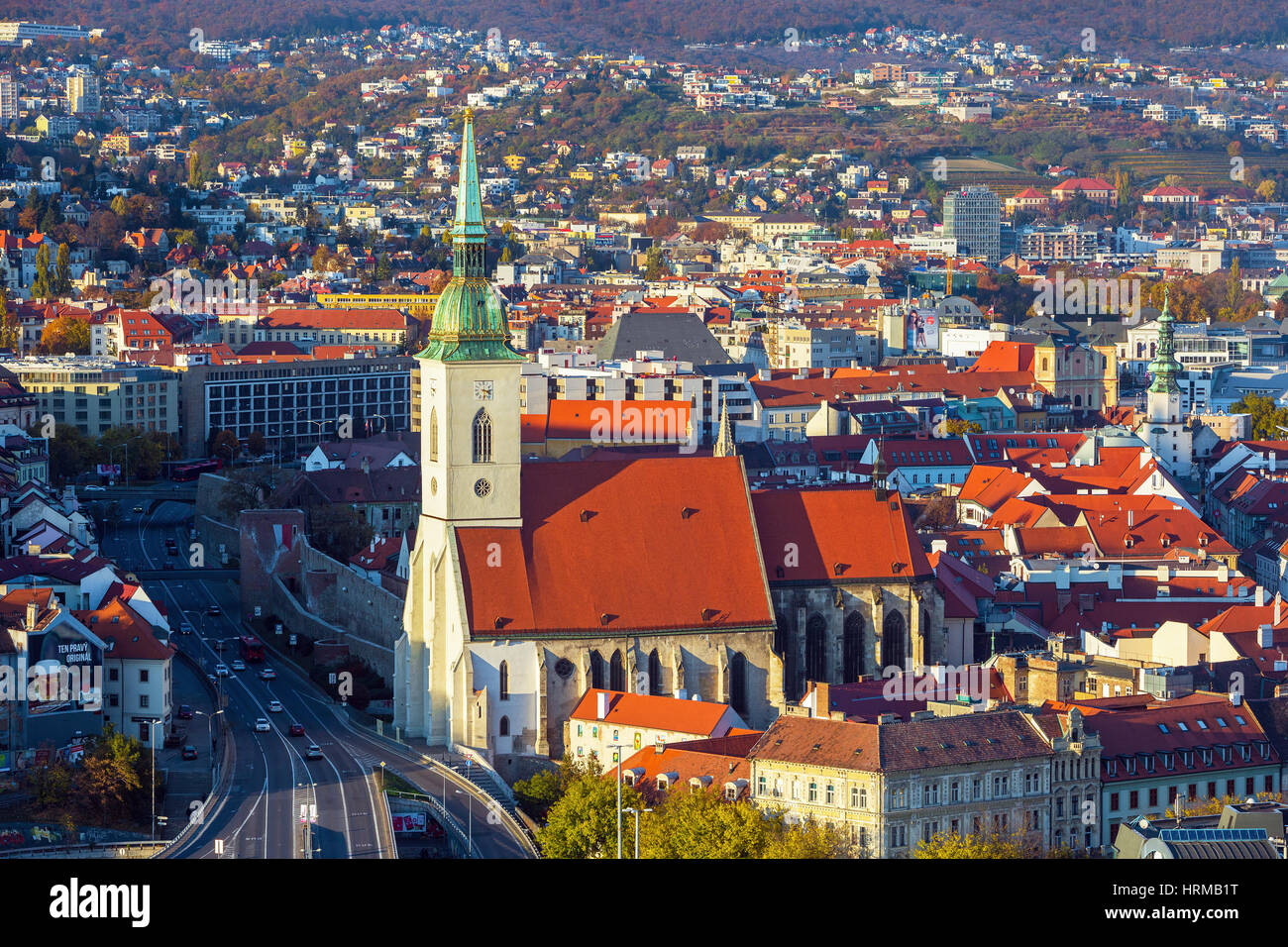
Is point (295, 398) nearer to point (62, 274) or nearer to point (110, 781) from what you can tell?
point (62, 274)

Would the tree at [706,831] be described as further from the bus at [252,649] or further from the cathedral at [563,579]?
the bus at [252,649]

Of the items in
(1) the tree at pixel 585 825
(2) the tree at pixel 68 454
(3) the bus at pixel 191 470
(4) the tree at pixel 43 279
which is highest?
(4) the tree at pixel 43 279

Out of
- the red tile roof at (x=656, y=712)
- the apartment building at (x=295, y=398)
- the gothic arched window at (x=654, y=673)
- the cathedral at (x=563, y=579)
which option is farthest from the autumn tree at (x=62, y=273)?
the red tile roof at (x=656, y=712)

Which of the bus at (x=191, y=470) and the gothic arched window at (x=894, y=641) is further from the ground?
the gothic arched window at (x=894, y=641)

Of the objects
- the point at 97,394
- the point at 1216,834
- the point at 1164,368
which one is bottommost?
the point at 97,394

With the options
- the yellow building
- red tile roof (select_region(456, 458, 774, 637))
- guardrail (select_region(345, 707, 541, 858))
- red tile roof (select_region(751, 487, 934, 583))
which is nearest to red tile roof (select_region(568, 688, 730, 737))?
red tile roof (select_region(456, 458, 774, 637))

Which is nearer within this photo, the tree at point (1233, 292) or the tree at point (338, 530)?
the tree at point (338, 530)

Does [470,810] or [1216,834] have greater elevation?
[1216,834]

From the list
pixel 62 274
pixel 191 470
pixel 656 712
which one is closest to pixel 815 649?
pixel 656 712
